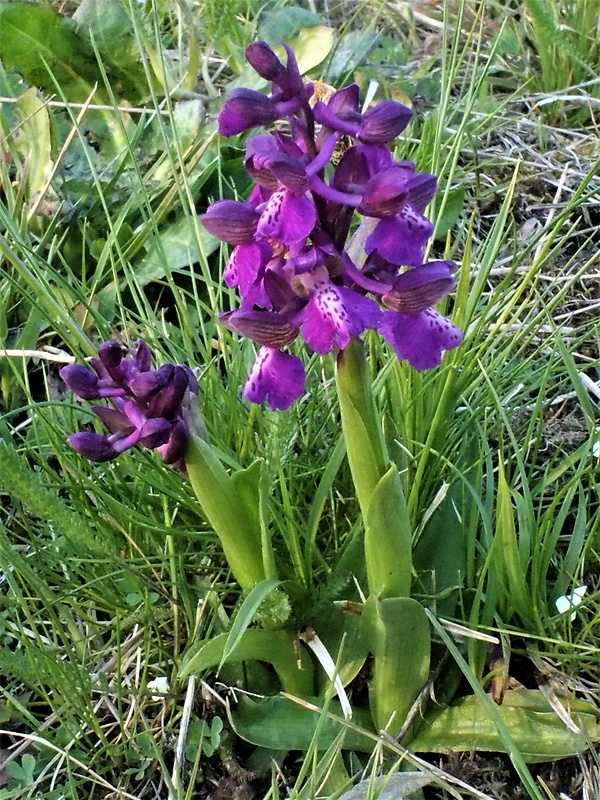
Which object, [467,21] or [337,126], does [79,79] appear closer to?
[467,21]

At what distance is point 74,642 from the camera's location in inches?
42.8

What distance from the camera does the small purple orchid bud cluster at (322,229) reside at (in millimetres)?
696

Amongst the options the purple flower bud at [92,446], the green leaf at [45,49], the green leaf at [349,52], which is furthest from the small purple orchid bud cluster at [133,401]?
the green leaf at [349,52]

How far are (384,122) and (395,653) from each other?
652mm

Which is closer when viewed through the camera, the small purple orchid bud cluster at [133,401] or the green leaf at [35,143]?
the small purple orchid bud cluster at [133,401]

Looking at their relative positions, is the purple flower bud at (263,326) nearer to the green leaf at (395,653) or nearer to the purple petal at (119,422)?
the purple petal at (119,422)

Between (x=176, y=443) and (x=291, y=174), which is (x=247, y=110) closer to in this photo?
(x=291, y=174)

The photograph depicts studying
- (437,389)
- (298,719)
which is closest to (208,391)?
(437,389)

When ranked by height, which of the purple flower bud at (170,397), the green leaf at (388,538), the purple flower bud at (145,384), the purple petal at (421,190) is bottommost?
the green leaf at (388,538)

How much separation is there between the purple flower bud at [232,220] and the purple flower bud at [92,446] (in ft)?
0.86

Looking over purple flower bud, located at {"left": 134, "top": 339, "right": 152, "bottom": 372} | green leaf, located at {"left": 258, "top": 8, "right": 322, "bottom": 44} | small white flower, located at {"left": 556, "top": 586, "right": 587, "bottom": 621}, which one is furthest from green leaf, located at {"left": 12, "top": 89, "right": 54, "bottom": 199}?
small white flower, located at {"left": 556, "top": 586, "right": 587, "bottom": 621}

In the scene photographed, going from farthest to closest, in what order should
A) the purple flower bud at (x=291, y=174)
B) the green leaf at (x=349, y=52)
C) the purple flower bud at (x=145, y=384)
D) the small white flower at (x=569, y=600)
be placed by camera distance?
the green leaf at (x=349, y=52), the small white flower at (x=569, y=600), the purple flower bud at (x=145, y=384), the purple flower bud at (x=291, y=174)

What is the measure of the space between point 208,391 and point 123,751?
55cm

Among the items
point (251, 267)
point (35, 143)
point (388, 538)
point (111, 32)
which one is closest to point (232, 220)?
point (251, 267)
